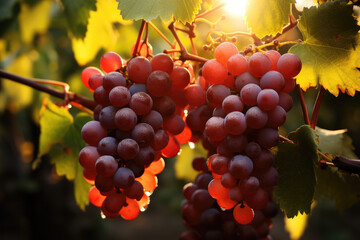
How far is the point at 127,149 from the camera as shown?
1.70ft

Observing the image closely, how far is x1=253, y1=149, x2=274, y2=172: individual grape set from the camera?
1.68 ft

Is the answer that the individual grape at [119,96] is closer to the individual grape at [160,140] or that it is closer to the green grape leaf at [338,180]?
the individual grape at [160,140]

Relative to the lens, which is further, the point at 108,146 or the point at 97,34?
the point at 97,34

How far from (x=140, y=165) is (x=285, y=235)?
24.0 ft

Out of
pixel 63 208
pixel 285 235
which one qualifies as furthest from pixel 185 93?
pixel 285 235

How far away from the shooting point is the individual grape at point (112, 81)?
22.0 inches

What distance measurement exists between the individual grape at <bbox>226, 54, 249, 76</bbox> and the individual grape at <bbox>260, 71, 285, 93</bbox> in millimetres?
37

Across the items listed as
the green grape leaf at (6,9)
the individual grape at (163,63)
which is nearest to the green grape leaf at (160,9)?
the individual grape at (163,63)

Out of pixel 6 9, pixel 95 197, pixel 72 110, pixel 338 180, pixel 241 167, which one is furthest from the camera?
pixel 72 110

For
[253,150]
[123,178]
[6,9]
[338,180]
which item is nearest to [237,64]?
[253,150]

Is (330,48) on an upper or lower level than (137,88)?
upper

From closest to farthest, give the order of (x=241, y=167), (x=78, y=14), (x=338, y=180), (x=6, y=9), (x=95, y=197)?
(x=241, y=167), (x=95, y=197), (x=338, y=180), (x=78, y=14), (x=6, y=9)

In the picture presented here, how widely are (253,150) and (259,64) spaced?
0.41 ft

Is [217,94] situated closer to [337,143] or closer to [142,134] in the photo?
[142,134]
